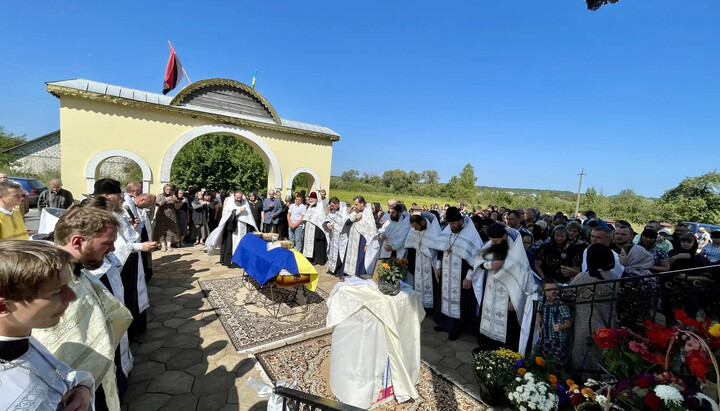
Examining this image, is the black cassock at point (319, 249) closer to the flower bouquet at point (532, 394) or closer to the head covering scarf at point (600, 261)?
the flower bouquet at point (532, 394)

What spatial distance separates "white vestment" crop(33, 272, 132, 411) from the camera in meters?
1.82

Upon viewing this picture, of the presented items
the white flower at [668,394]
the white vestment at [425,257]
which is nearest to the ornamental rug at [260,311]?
the white vestment at [425,257]

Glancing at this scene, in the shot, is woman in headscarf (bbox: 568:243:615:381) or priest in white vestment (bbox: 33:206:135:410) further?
woman in headscarf (bbox: 568:243:615:381)

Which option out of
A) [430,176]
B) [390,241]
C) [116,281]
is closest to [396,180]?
[430,176]

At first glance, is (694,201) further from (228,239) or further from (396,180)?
(396,180)

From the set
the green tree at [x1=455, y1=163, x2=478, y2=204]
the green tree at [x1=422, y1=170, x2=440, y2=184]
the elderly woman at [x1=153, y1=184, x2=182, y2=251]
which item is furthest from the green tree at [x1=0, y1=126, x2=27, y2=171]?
the green tree at [x1=422, y1=170, x2=440, y2=184]

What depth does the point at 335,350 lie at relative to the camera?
317 cm

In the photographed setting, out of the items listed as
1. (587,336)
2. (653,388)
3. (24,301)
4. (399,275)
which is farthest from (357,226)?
(24,301)

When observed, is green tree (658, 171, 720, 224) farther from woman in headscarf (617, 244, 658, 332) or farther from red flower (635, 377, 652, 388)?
red flower (635, 377, 652, 388)

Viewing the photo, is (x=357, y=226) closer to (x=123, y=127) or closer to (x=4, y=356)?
(x=4, y=356)

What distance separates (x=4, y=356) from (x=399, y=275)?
8.92 ft

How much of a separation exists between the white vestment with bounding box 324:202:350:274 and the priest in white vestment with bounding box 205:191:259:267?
1.99 meters

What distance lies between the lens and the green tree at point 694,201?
22.5m

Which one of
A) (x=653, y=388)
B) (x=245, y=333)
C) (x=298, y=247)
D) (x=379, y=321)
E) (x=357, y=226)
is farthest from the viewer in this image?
(x=298, y=247)
